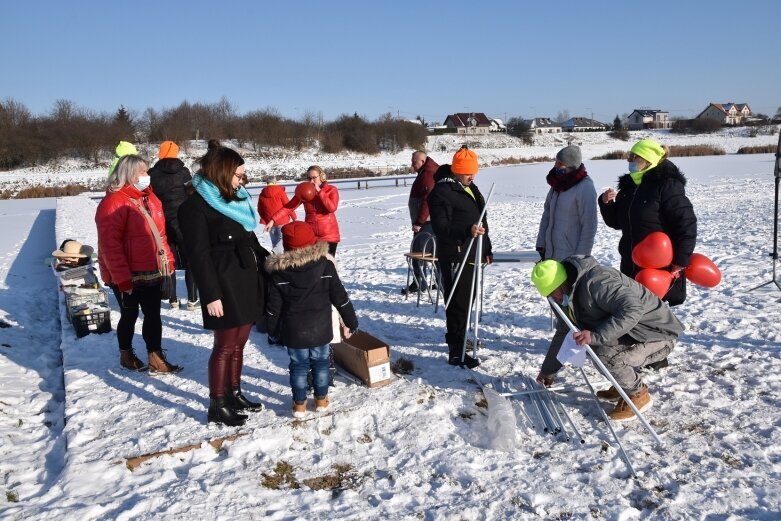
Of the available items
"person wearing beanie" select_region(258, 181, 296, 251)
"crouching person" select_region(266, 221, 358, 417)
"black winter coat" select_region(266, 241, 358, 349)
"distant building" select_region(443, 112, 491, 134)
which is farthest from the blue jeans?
"distant building" select_region(443, 112, 491, 134)

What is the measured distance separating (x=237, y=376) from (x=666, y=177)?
10.8 ft

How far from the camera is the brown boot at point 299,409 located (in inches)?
153

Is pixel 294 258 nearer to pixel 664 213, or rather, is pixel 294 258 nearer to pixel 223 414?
pixel 223 414

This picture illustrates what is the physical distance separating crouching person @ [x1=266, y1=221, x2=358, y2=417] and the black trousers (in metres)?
1.20

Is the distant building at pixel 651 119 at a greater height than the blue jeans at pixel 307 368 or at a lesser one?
greater

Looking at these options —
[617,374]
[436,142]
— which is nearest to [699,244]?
[617,374]

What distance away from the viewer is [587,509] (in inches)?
114

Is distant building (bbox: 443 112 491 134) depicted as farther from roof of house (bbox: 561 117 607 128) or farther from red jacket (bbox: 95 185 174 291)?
red jacket (bbox: 95 185 174 291)

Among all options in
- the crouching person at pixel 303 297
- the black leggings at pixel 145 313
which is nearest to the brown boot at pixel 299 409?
the crouching person at pixel 303 297

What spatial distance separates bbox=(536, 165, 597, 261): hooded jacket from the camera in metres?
4.66

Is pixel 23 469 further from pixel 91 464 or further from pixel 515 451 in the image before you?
pixel 515 451

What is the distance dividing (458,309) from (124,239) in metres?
2.69

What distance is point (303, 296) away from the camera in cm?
362

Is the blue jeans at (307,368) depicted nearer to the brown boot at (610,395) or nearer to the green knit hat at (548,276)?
the green knit hat at (548,276)
